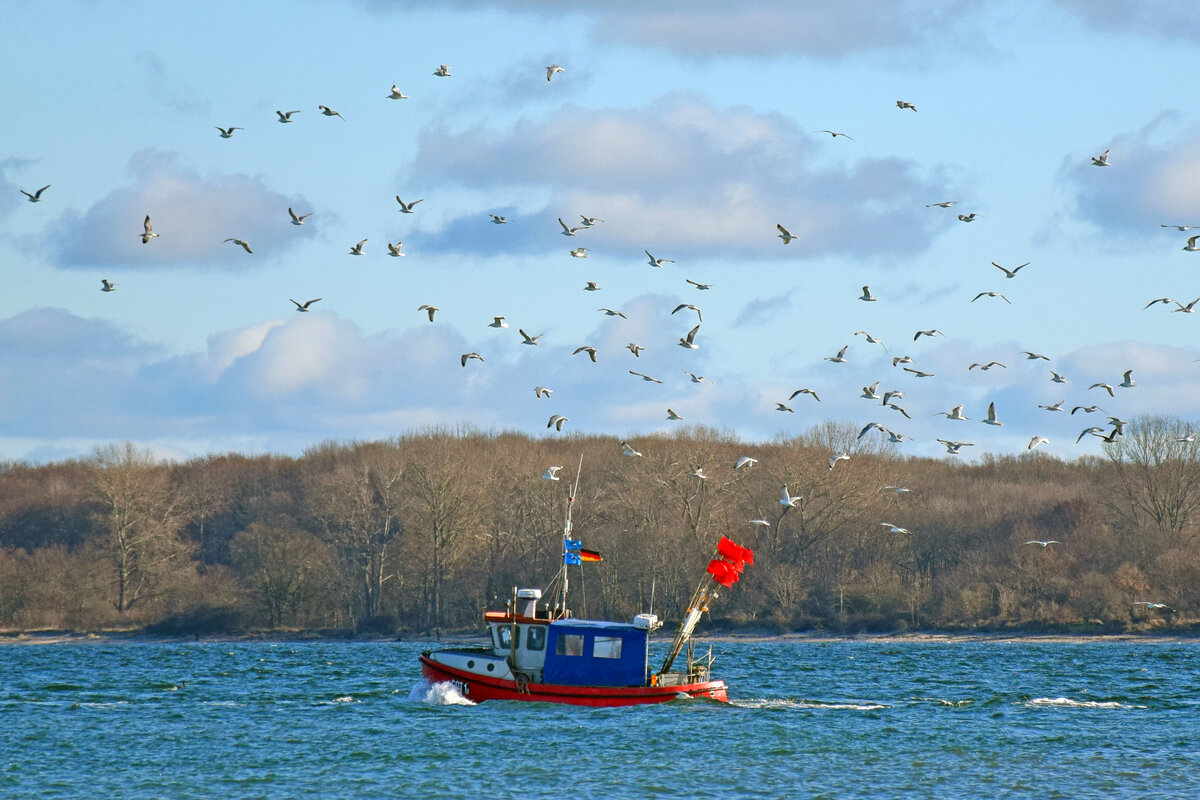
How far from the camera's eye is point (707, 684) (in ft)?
147

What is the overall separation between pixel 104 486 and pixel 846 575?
5459 cm

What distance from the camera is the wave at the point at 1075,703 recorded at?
50.5m

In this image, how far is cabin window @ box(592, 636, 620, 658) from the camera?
140ft

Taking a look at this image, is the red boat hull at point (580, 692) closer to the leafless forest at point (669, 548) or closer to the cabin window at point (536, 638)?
the cabin window at point (536, 638)

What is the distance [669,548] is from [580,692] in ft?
184

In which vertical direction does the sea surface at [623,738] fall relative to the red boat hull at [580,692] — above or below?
below

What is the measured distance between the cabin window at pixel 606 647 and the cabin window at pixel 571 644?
400mm

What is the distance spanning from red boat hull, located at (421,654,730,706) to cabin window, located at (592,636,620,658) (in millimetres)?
946

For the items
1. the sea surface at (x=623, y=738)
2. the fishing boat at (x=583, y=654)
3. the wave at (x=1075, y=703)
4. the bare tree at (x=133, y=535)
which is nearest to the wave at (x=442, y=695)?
the sea surface at (x=623, y=738)

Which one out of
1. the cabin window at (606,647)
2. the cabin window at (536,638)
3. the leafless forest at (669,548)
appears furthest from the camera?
the leafless forest at (669,548)

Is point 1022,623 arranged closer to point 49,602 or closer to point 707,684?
point 707,684

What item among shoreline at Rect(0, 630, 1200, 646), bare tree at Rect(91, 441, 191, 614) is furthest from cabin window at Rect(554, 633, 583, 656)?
bare tree at Rect(91, 441, 191, 614)

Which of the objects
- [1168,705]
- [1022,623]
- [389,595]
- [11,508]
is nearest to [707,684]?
[1168,705]

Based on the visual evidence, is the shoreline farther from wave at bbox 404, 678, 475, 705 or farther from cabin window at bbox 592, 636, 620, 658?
cabin window at bbox 592, 636, 620, 658
